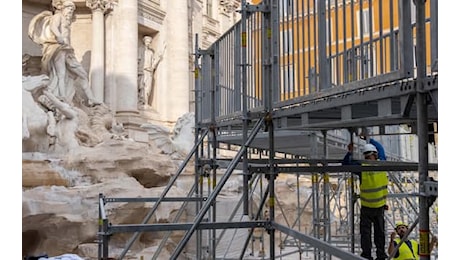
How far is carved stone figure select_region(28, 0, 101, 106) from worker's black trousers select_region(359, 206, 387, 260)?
1053 cm

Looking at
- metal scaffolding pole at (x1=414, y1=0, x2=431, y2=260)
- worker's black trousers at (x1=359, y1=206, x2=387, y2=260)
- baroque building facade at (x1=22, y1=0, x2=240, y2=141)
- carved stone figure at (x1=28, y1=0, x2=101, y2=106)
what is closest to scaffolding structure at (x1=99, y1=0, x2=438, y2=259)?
metal scaffolding pole at (x1=414, y1=0, x2=431, y2=260)

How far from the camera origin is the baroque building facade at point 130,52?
1845 cm

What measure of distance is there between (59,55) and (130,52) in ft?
13.5

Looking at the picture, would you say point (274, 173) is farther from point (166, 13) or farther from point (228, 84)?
point (166, 13)

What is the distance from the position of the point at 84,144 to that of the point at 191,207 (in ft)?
12.4

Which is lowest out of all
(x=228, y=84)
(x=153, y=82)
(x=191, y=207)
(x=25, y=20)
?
(x=191, y=207)

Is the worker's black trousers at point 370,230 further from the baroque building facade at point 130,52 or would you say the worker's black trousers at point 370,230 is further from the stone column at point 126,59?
the stone column at point 126,59

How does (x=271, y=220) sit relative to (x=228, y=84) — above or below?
below

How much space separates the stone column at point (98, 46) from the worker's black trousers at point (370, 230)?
538 inches

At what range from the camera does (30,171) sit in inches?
416

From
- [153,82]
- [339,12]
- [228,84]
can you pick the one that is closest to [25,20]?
[153,82]

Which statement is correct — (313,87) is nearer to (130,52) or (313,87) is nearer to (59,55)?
(59,55)

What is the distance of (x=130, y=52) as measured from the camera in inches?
754

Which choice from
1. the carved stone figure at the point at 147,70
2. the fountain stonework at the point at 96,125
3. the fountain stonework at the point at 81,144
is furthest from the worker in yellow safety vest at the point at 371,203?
the carved stone figure at the point at 147,70
